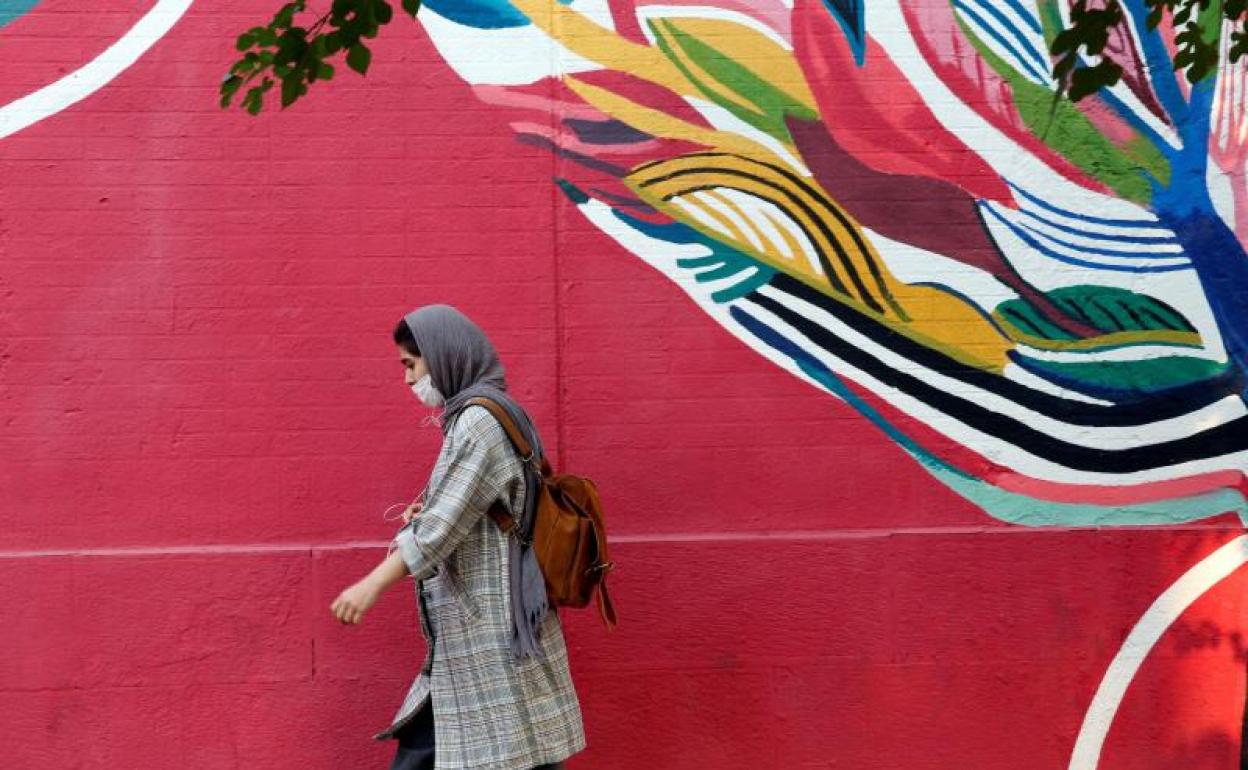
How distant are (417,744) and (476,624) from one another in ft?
1.32

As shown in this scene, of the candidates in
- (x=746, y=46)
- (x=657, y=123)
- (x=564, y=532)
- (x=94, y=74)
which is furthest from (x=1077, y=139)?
(x=94, y=74)

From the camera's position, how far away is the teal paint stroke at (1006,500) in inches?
207

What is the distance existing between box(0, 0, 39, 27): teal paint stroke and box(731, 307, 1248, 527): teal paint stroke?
266cm

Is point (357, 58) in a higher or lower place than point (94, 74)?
lower

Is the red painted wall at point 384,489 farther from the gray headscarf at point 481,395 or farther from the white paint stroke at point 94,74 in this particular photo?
the gray headscarf at point 481,395

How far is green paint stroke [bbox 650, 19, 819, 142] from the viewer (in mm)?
5277

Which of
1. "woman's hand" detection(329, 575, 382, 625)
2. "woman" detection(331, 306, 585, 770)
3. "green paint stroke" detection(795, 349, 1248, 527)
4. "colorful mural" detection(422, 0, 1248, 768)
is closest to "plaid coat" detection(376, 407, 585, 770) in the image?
"woman" detection(331, 306, 585, 770)

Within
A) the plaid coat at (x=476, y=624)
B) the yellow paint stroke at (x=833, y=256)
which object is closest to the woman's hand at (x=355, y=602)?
the plaid coat at (x=476, y=624)

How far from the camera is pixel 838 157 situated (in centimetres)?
530

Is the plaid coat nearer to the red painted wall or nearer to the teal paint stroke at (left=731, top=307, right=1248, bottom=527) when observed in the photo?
the red painted wall

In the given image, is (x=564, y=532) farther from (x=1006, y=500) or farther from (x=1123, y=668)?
(x=1123, y=668)

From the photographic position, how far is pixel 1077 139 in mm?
5375

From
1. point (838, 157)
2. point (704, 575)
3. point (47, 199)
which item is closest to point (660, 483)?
Result: point (704, 575)

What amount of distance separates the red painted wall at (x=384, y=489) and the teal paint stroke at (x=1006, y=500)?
0.06 metres
